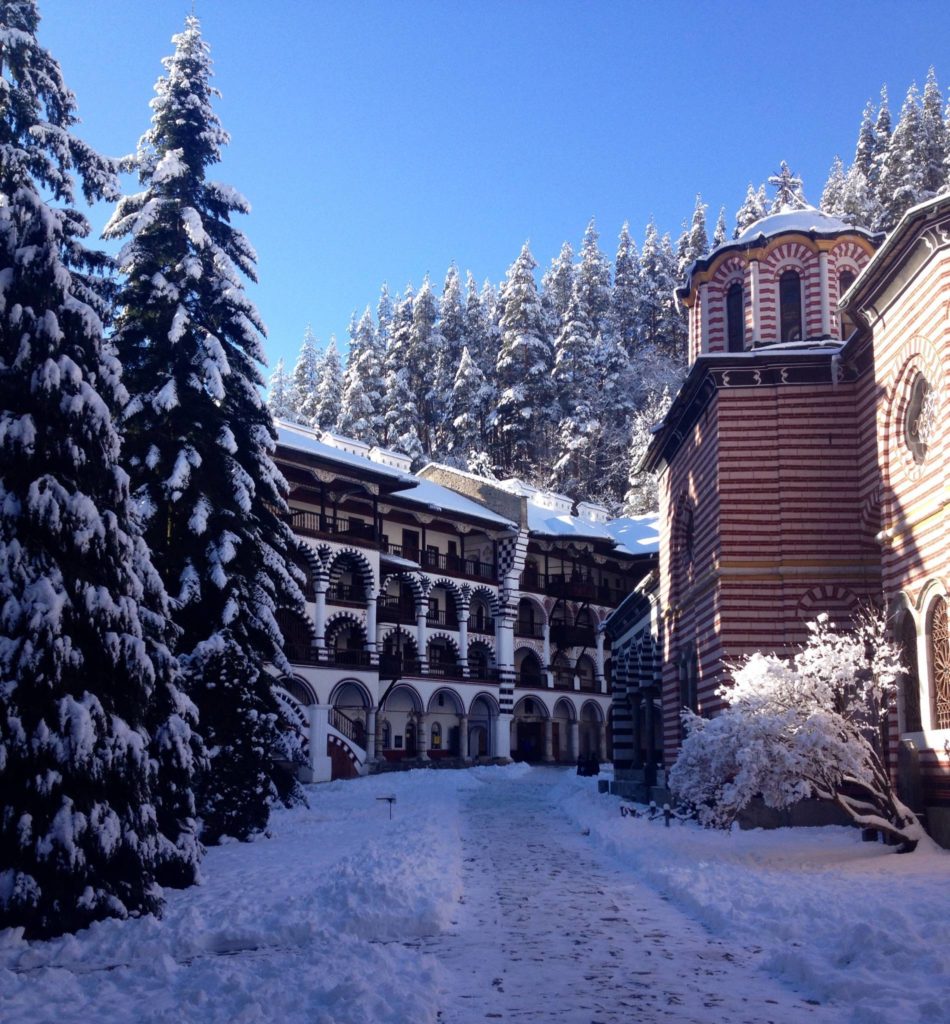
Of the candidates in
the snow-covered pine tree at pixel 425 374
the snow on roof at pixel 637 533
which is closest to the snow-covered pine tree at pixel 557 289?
the snow-covered pine tree at pixel 425 374

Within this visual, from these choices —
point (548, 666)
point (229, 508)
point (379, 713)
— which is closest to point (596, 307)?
point (548, 666)

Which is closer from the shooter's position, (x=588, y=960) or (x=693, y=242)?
(x=588, y=960)

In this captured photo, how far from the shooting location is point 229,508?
18.9 metres

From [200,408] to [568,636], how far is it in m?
45.5

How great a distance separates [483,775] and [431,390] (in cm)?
4636

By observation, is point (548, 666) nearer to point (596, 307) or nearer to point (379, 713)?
point (379, 713)

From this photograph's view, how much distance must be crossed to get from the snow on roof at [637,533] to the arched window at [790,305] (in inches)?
1531

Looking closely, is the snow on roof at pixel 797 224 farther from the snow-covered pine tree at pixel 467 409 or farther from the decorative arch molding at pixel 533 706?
the snow-covered pine tree at pixel 467 409

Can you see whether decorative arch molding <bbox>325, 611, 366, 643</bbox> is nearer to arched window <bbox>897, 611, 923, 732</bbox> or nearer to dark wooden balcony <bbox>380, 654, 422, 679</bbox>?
dark wooden balcony <bbox>380, 654, 422, 679</bbox>

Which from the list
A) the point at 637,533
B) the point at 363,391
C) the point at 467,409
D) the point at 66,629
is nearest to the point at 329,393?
the point at 363,391

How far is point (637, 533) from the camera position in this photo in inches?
2635

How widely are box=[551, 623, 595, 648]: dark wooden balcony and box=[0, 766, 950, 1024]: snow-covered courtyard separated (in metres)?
45.5

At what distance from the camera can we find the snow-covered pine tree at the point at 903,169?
7738cm

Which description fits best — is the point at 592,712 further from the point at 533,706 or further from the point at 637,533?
the point at 637,533
